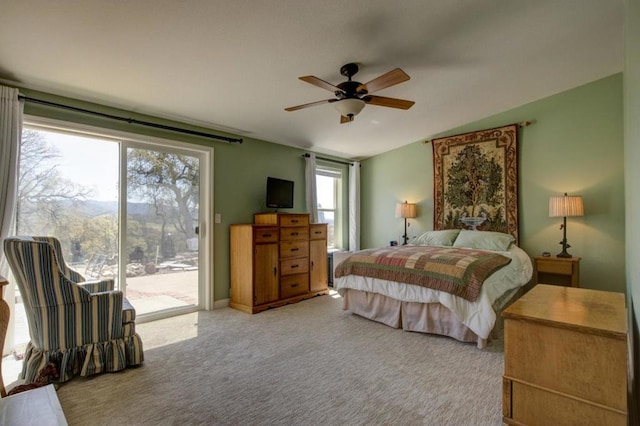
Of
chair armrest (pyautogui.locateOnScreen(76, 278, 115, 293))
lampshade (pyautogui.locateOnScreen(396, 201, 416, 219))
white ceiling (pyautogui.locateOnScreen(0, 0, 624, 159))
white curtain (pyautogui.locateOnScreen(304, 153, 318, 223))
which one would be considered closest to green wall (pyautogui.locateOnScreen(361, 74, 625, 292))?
white ceiling (pyautogui.locateOnScreen(0, 0, 624, 159))

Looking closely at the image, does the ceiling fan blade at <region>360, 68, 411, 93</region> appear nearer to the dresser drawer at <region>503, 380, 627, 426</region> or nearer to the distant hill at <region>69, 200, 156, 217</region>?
the dresser drawer at <region>503, 380, 627, 426</region>

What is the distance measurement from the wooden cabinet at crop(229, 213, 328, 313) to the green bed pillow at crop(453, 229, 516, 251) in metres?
2.05

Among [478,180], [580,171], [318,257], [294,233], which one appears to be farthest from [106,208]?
[580,171]

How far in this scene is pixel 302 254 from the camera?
4562 millimetres

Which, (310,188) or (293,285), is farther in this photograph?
(310,188)

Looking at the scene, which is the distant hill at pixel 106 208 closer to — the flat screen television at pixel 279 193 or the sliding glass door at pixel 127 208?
the sliding glass door at pixel 127 208

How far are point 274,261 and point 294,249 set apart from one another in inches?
14.7

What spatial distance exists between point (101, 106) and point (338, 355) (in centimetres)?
340

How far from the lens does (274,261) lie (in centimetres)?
421

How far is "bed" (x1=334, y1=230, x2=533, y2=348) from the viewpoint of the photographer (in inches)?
111

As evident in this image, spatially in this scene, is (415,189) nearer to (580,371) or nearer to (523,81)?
(523,81)

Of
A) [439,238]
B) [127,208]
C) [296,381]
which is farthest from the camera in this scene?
[439,238]

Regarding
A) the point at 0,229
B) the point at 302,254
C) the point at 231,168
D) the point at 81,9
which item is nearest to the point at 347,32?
the point at 81,9

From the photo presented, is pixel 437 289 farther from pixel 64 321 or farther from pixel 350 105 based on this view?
pixel 64 321
